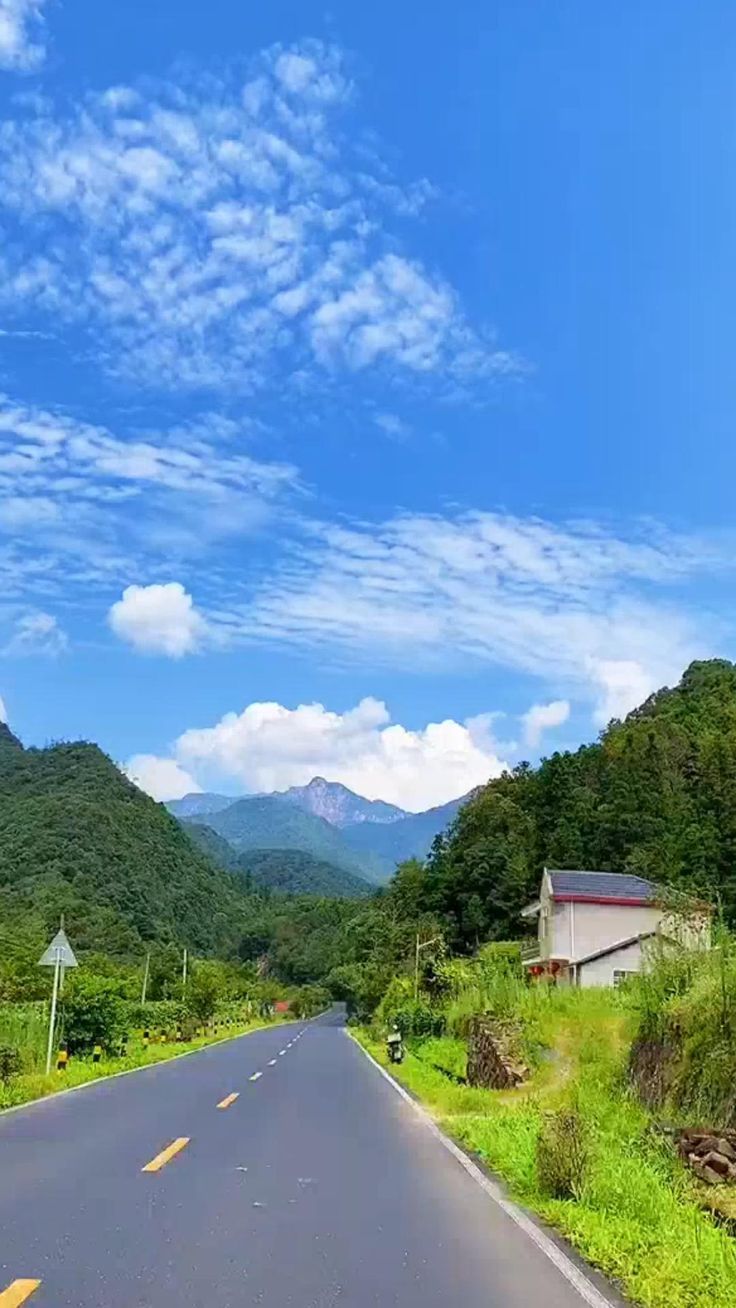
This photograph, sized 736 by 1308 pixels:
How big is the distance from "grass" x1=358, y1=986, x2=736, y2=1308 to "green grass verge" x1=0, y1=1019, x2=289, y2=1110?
5.81 meters

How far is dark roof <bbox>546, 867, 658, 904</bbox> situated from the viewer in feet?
151

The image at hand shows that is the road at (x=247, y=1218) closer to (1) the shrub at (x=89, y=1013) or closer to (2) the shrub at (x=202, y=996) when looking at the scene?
(1) the shrub at (x=89, y=1013)

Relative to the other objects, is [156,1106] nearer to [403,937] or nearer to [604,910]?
[604,910]

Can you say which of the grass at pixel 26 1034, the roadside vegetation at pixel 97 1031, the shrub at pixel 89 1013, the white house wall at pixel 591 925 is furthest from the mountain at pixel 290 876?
the grass at pixel 26 1034

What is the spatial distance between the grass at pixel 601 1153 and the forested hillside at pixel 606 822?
1599 inches

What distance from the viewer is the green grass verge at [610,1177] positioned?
21.0 feet

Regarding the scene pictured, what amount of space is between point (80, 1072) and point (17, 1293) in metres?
15.9

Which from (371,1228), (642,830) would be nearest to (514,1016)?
(371,1228)

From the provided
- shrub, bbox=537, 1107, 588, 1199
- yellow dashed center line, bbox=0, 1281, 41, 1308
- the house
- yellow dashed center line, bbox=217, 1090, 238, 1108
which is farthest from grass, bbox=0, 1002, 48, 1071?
the house

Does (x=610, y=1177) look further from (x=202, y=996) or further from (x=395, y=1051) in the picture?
(x=202, y=996)

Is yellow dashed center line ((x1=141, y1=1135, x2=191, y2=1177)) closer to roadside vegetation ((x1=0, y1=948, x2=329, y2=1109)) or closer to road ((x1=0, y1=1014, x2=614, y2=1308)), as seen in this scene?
road ((x1=0, y1=1014, x2=614, y2=1308))

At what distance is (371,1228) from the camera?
25.8ft

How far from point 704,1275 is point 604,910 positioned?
4135 centimetres

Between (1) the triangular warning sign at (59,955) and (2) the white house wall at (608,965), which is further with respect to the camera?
(2) the white house wall at (608,965)
